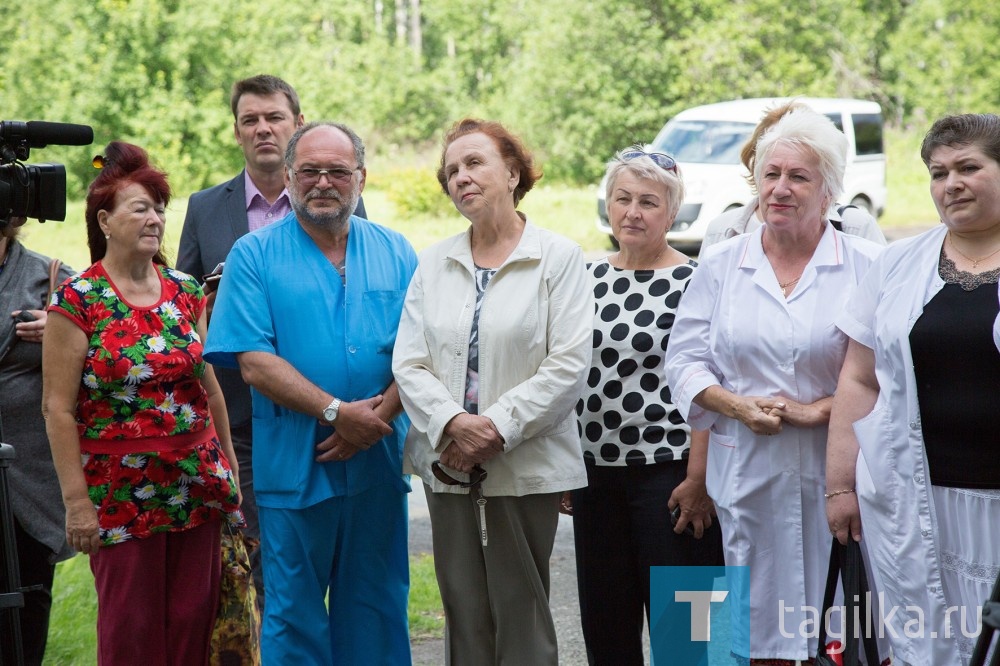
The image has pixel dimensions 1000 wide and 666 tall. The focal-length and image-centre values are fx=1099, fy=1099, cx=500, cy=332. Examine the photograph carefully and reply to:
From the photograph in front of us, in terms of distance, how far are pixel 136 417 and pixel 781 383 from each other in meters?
2.03

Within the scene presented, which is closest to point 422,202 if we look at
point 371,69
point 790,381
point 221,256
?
point 371,69

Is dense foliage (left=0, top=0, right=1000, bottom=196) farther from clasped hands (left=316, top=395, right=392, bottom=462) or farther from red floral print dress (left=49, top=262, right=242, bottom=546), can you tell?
clasped hands (left=316, top=395, right=392, bottom=462)

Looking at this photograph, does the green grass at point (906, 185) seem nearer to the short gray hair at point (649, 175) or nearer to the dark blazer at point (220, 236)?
the short gray hair at point (649, 175)

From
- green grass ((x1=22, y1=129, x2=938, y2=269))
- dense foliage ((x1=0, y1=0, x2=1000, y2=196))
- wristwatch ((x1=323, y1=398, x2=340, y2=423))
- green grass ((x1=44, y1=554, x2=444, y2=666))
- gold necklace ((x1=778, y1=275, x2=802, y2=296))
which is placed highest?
dense foliage ((x1=0, y1=0, x2=1000, y2=196))

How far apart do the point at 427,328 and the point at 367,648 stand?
1.12 metres

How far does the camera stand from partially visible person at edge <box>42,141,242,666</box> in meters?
3.46

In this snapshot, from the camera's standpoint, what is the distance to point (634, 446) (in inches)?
143

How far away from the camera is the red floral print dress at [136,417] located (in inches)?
137

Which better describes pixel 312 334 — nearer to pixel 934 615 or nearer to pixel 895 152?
pixel 934 615

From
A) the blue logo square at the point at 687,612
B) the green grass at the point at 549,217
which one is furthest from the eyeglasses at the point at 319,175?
the green grass at the point at 549,217

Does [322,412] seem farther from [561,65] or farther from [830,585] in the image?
[561,65]

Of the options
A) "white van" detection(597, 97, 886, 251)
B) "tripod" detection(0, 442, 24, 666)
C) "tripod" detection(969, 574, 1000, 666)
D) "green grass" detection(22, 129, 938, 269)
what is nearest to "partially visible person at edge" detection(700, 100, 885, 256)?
"tripod" detection(969, 574, 1000, 666)

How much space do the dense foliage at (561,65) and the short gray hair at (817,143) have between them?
68.6 ft

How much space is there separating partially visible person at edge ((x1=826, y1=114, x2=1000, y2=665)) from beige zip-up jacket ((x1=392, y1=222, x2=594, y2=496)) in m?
0.88
